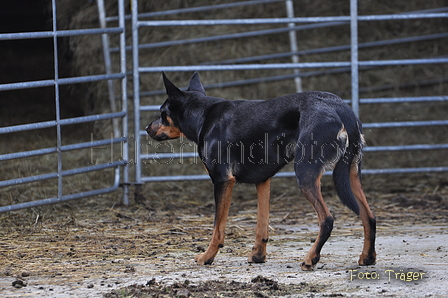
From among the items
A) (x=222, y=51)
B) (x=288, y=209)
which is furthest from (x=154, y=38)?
(x=288, y=209)

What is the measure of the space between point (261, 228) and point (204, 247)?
59 cm

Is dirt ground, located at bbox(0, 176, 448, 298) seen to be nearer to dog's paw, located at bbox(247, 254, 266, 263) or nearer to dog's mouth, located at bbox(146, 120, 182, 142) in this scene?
dog's paw, located at bbox(247, 254, 266, 263)

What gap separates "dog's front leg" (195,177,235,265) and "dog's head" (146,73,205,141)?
2.49 feet

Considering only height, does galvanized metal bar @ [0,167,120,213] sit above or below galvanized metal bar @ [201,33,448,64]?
below

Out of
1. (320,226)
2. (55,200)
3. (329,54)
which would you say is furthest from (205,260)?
(329,54)

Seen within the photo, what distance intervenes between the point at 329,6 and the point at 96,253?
628cm

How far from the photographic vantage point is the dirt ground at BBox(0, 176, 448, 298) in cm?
396

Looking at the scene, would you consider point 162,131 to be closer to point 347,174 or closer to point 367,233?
point 347,174

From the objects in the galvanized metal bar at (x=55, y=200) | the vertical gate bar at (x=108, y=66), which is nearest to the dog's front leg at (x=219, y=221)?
the galvanized metal bar at (x=55, y=200)

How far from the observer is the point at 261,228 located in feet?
15.6

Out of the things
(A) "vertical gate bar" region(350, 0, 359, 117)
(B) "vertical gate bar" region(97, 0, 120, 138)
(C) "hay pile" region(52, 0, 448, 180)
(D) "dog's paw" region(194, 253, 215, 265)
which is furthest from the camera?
(C) "hay pile" region(52, 0, 448, 180)

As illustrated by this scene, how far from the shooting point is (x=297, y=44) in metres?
9.80

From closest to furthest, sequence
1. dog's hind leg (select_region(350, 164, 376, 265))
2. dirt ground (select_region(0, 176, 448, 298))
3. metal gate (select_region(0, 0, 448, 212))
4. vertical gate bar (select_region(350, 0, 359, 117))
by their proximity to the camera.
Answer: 1. dirt ground (select_region(0, 176, 448, 298))
2. dog's hind leg (select_region(350, 164, 376, 265))
3. metal gate (select_region(0, 0, 448, 212))
4. vertical gate bar (select_region(350, 0, 359, 117))

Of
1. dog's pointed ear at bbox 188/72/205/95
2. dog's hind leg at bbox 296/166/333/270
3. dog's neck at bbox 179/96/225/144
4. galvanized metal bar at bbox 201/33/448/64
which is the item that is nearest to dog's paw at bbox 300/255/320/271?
dog's hind leg at bbox 296/166/333/270
